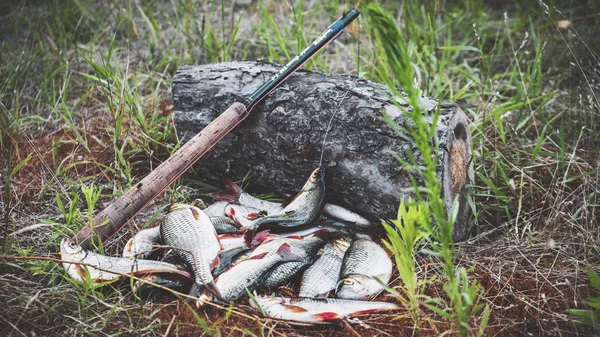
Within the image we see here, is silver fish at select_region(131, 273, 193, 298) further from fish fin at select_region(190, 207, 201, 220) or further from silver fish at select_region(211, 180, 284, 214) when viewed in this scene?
silver fish at select_region(211, 180, 284, 214)

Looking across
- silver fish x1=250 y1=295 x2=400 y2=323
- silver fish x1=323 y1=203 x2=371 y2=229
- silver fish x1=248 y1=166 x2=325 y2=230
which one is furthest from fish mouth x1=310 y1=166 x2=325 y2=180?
silver fish x1=250 y1=295 x2=400 y2=323

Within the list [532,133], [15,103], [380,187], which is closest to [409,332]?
[380,187]

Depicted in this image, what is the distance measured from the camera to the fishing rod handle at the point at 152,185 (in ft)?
8.11

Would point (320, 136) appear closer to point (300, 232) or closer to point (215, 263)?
point (300, 232)

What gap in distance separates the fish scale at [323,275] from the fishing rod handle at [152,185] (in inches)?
32.3

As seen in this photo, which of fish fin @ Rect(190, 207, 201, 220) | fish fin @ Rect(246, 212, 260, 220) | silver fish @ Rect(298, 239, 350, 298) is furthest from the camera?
fish fin @ Rect(246, 212, 260, 220)

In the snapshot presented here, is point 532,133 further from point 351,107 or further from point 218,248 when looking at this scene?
point 218,248

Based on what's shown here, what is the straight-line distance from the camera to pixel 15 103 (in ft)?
12.8

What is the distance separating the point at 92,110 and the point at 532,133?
321 centimetres

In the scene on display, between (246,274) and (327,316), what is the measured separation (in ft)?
1.44

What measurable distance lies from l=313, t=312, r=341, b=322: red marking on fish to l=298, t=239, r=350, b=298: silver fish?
18 cm

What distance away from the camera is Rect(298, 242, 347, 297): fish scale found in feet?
7.91

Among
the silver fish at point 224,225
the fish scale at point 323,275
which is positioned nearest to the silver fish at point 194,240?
the silver fish at point 224,225

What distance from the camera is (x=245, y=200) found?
3020mm
